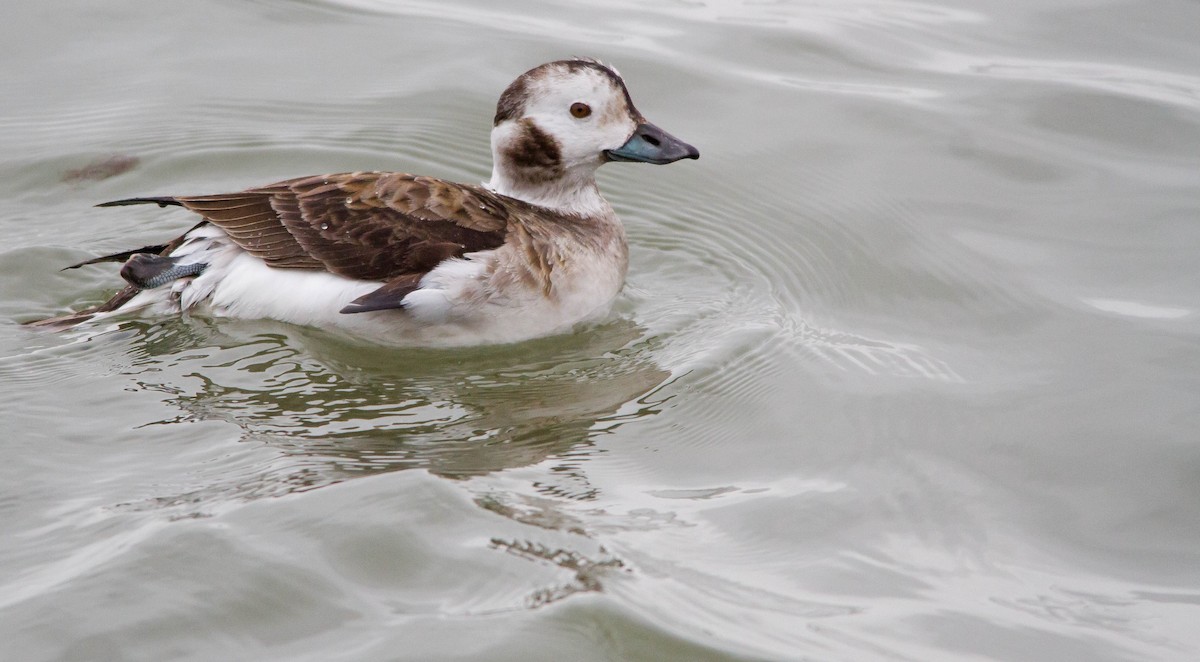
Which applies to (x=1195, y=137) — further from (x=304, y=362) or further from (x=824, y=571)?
(x=304, y=362)

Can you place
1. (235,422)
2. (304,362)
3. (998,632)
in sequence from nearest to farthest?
(998,632) → (235,422) → (304,362)

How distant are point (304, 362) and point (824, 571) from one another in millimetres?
2489

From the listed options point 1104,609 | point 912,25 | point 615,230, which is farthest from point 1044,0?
point 1104,609

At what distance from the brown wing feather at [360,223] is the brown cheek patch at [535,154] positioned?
A: 0.53m

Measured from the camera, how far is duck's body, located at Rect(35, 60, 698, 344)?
5.78 meters

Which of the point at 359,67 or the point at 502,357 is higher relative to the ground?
the point at 359,67

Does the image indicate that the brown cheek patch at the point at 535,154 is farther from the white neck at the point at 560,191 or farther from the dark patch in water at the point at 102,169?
the dark patch in water at the point at 102,169

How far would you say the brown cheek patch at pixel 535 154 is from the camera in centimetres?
639

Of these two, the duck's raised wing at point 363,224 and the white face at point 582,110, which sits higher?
the white face at point 582,110

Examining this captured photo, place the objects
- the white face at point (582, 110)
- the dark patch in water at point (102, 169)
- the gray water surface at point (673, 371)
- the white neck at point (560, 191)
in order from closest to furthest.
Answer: the gray water surface at point (673, 371) < the white face at point (582, 110) < the white neck at point (560, 191) < the dark patch in water at point (102, 169)

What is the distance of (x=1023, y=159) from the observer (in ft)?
25.0

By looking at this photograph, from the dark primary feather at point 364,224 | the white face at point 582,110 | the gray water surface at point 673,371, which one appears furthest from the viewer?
the white face at point 582,110

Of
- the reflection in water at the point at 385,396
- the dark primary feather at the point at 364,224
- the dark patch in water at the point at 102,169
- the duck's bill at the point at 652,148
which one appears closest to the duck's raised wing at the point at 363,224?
the dark primary feather at the point at 364,224

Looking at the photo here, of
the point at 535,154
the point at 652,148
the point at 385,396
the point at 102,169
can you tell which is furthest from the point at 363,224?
the point at 102,169
